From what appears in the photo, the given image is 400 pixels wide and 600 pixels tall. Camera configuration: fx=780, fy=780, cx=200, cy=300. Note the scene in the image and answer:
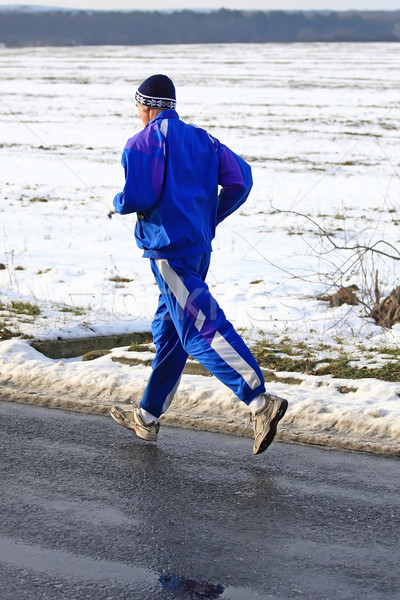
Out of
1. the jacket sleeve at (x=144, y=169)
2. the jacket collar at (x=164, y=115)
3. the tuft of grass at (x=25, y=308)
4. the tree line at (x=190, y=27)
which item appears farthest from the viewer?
the tree line at (x=190, y=27)

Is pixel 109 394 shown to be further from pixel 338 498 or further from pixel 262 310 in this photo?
pixel 262 310

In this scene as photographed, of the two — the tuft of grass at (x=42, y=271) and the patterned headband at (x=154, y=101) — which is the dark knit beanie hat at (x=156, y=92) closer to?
the patterned headband at (x=154, y=101)

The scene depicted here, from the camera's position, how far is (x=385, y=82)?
1635 inches

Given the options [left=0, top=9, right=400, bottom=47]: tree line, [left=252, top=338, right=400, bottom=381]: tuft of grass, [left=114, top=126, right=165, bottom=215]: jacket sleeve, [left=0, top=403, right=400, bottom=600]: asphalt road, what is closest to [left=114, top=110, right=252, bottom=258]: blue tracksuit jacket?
[left=114, top=126, right=165, bottom=215]: jacket sleeve

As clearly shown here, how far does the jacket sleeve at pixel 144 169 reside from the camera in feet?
11.9

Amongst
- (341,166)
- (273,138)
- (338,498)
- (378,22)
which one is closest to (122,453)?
(338,498)

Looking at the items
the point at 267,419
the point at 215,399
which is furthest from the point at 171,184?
the point at 215,399

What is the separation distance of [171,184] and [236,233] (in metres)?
8.42

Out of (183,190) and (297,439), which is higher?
(183,190)

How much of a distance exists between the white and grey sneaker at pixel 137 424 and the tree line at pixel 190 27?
128457mm

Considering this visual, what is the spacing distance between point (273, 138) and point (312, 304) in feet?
52.2

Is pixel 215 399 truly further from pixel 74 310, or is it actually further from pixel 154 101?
pixel 74 310

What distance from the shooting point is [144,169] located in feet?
11.9

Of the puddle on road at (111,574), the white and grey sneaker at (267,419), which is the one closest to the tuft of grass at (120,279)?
the white and grey sneaker at (267,419)
